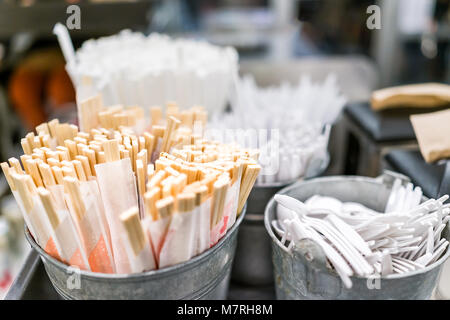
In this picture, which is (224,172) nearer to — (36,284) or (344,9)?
(36,284)

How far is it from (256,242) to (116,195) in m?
0.34

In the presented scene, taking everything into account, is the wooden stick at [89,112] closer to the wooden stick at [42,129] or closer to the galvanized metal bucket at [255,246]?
the wooden stick at [42,129]

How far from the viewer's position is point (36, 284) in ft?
2.45

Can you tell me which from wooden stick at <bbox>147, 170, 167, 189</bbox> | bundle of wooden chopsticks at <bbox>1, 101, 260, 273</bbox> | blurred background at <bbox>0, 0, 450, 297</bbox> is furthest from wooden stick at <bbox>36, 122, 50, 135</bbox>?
blurred background at <bbox>0, 0, 450, 297</bbox>

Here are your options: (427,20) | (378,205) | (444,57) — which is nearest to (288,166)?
(378,205)

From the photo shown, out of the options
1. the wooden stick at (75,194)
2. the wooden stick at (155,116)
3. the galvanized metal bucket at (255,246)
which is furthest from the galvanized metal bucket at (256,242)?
the wooden stick at (75,194)

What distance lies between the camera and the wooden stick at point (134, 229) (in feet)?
1.60

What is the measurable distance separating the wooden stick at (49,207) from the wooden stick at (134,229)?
0.11 m

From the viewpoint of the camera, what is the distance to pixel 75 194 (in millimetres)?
547

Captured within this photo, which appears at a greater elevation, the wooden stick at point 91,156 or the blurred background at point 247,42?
the blurred background at point 247,42

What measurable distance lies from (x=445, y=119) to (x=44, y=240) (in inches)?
32.2

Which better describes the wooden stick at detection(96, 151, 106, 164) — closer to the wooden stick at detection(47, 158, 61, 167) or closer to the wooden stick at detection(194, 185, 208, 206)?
the wooden stick at detection(47, 158, 61, 167)

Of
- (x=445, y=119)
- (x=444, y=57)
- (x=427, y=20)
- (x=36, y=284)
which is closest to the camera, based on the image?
(x=36, y=284)

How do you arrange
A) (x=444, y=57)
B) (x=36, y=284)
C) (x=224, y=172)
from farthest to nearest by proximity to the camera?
(x=444, y=57) < (x=36, y=284) < (x=224, y=172)
